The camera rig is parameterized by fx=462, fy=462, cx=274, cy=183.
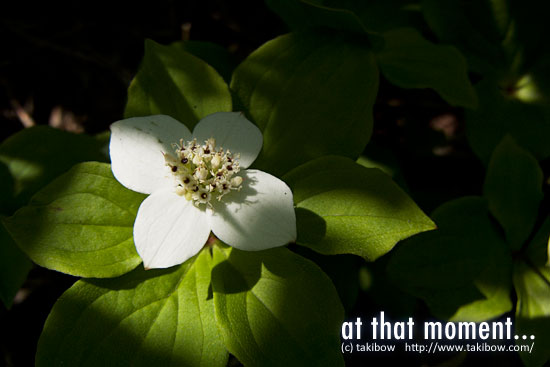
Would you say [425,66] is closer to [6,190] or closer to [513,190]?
[513,190]

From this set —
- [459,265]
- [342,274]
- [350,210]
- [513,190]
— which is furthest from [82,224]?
[513,190]

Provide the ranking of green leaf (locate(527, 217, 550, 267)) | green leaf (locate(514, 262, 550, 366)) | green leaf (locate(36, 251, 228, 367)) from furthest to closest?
1. green leaf (locate(527, 217, 550, 267))
2. green leaf (locate(514, 262, 550, 366))
3. green leaf (locate(36, 251, 228, 367))

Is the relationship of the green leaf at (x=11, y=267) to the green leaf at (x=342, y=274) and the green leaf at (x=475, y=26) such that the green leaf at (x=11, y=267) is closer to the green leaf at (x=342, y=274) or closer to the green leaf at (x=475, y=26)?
the green leaf at (x=342, y=274)

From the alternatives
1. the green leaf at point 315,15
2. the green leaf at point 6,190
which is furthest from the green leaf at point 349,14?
the green leaf at point 6,190

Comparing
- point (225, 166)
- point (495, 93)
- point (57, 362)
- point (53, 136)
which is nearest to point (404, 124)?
point (495, 93)

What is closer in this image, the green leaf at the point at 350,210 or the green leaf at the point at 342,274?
the green leaf at the point at 350,210

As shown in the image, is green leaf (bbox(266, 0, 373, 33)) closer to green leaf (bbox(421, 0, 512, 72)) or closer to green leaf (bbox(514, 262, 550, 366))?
green leaf (bbox(421, 0, 512, 72))

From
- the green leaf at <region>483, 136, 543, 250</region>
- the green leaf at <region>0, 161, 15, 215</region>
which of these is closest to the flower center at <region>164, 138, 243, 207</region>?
the green leaf at <region>0, 161, 15, 215</region>
